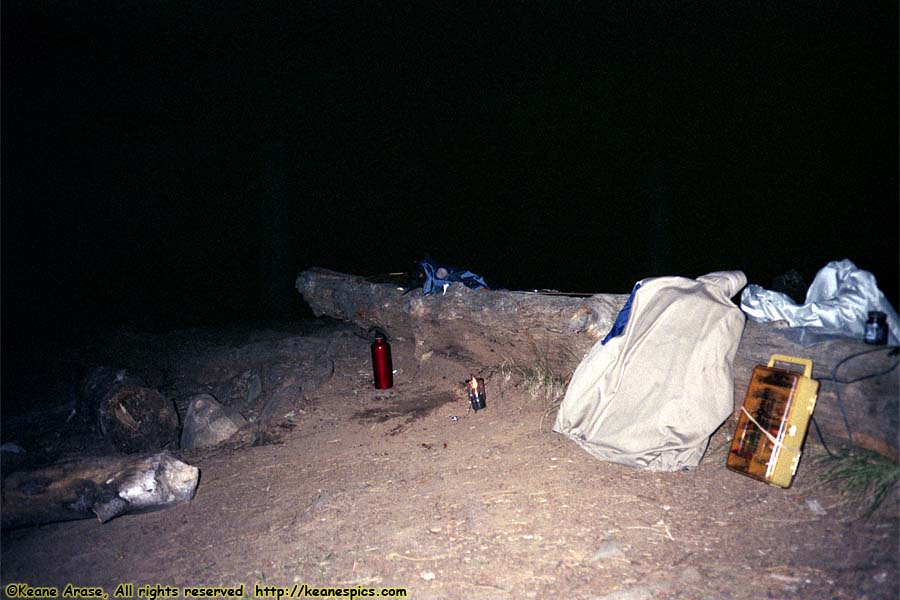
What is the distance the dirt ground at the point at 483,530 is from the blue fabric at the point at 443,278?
5.09ft

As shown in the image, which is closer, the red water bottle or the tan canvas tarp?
the tan canvas tarp

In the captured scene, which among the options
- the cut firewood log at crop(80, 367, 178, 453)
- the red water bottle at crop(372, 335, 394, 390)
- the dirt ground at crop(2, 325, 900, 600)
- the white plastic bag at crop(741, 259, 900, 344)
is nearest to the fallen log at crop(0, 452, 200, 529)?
the dirt ground at crop(2, 325, 900, 600)

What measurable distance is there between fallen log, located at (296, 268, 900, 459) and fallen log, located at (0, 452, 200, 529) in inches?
103

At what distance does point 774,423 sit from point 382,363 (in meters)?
3.20

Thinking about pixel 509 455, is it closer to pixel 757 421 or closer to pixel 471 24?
pixel 757 421

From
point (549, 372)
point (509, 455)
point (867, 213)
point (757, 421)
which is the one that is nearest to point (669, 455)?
point (757, 421)

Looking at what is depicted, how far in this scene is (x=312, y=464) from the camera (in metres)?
3.73

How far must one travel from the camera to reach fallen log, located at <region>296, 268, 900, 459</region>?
111 inches

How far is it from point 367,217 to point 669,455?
1534 cm

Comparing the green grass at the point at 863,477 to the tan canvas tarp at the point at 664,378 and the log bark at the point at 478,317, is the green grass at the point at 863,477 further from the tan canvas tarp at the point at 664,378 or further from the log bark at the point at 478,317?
the log bark at the point at 478,317

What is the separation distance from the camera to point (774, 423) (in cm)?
287

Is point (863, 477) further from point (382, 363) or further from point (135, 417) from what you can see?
point (135, 417)

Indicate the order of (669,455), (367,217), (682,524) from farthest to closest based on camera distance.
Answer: (367,217)
(669,455)
(682,524)

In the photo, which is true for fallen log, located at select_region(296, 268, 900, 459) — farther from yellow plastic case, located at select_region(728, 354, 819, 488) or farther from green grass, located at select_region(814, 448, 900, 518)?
yellow plastic case, located at select_region(728, 354, 819, 488)
